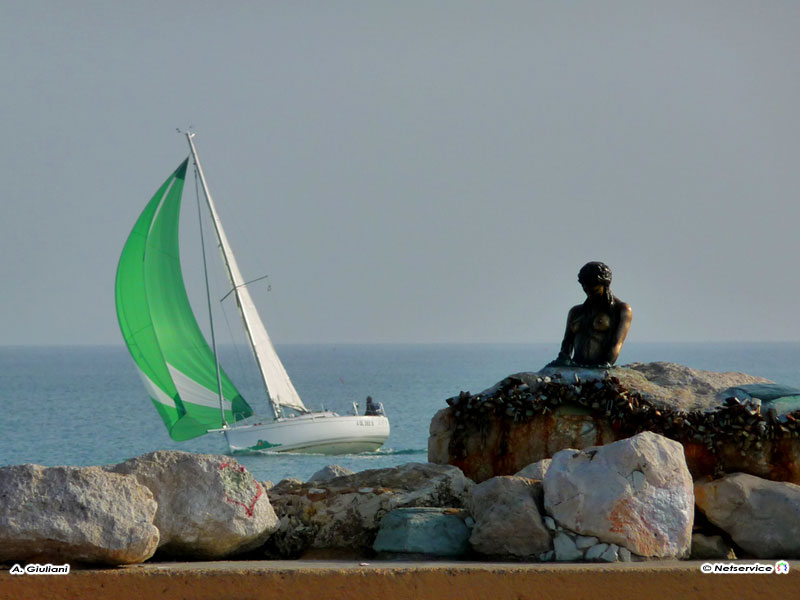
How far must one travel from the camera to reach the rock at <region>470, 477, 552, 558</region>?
7141 mm

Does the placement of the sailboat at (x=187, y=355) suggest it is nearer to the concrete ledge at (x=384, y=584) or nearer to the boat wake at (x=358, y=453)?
the boat wake at (x=358, y=453)

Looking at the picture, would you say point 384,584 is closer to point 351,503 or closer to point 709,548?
point 351,503

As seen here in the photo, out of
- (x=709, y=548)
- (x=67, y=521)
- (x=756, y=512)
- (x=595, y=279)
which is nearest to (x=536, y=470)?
(x=709, y=548)

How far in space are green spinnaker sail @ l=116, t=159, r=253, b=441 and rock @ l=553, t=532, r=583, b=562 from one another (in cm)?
3014

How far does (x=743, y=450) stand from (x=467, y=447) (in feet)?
6.51

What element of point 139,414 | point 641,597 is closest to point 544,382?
point 641,597

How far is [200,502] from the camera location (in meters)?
7.20

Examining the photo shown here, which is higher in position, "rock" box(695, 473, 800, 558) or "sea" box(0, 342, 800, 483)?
"rock" box(695, 473, 800, 558)

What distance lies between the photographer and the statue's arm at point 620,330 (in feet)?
29.7

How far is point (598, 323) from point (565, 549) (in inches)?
96.5

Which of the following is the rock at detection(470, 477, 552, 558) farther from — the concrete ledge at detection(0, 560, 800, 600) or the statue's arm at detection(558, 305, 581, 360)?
the statue's arm at detection(558, 305, 581, 360)

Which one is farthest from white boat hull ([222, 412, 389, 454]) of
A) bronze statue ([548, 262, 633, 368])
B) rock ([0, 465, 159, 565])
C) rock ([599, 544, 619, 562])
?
rock ([599, 544, 619, 562])

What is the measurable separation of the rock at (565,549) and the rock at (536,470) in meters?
0.87

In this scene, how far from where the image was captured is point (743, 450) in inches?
321
